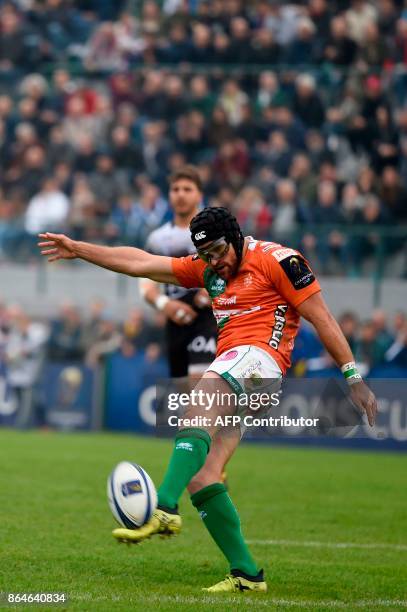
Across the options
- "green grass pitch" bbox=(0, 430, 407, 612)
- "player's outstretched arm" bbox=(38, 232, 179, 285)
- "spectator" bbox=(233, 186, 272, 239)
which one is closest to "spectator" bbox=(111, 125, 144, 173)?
"spectator" bbox=(233, 186, 272, 239)

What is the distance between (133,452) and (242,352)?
379 inches

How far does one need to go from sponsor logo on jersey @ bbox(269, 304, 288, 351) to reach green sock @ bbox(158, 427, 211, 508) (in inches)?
28.5

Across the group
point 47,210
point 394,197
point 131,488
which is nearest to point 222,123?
point 47,210

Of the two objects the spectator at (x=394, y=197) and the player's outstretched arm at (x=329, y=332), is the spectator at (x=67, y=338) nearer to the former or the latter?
the spectator at (x=394, y=197)

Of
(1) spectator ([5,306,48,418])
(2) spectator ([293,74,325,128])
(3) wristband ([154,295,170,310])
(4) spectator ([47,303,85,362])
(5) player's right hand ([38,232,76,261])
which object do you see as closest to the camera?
(5) player's right hand ([38,232,76,261])

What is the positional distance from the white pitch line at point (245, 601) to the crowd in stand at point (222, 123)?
13.8 m

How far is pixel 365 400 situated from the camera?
6594 millimetres

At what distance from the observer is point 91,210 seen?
74.6 ft

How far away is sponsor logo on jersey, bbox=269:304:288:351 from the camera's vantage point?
6883 mm

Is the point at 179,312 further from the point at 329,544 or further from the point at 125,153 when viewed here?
the point at 125,153

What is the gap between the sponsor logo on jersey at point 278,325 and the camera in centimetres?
688

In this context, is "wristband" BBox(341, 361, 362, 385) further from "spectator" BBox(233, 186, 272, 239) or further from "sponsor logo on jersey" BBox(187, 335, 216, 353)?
"spectator" BBox(233, 186, 272, 239)

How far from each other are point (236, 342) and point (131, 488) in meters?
1.12

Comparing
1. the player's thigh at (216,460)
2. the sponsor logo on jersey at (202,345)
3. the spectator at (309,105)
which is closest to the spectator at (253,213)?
the spectator at (309,105)
